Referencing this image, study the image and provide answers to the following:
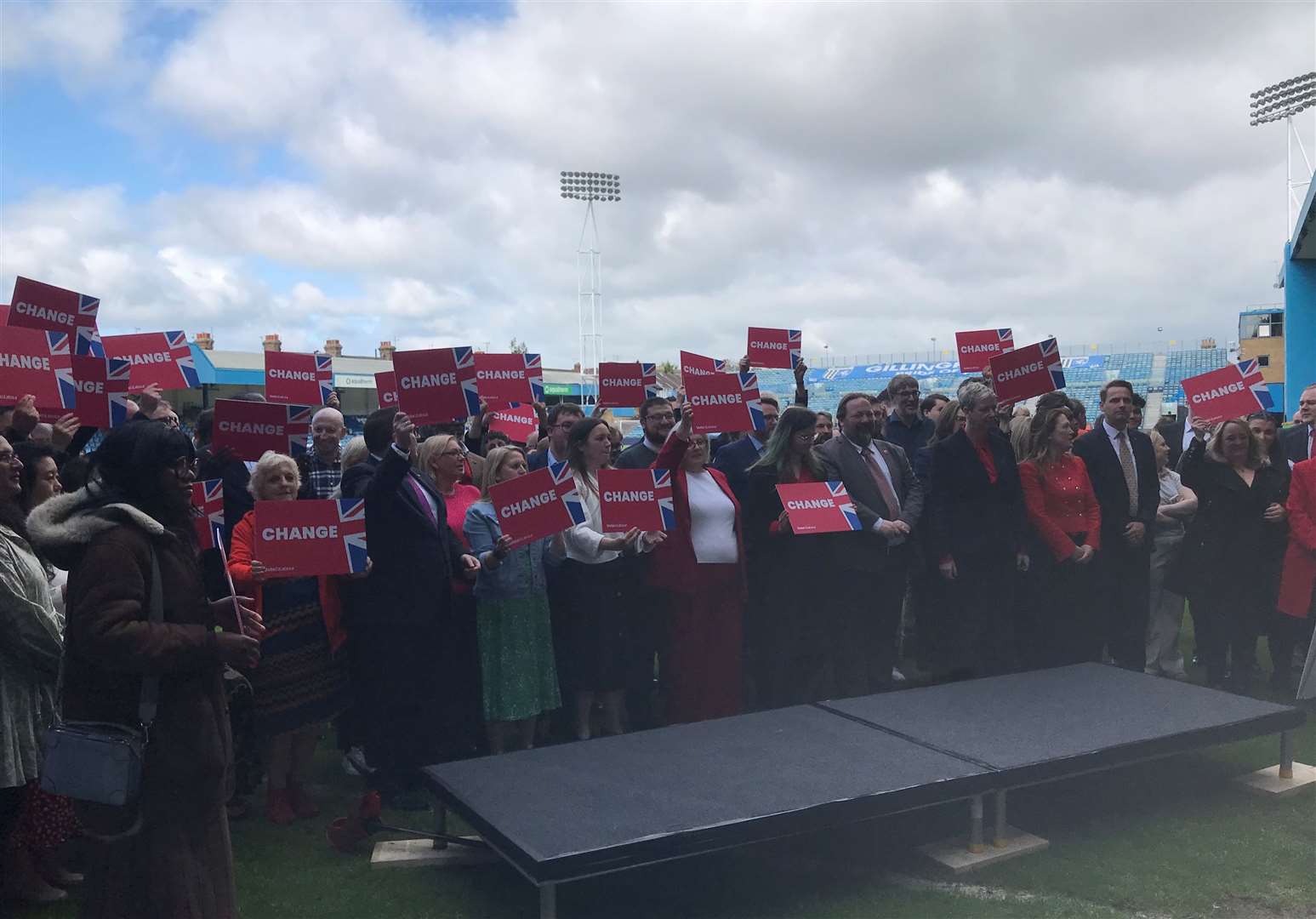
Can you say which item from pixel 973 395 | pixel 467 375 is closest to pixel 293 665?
pixel 467 375

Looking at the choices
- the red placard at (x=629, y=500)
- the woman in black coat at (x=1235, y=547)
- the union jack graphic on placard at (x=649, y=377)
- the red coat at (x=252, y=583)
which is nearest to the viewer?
the red coat at (x=252, y=583)

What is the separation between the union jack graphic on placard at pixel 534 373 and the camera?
8.62 meters

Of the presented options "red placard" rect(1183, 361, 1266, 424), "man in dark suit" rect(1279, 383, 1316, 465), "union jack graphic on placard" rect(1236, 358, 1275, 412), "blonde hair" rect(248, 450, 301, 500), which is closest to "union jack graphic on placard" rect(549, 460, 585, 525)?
"blonde hair" rect(248, 450, 301, 500)

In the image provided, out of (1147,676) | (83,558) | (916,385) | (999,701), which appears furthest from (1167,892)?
(916,385)

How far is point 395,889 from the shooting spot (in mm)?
4449

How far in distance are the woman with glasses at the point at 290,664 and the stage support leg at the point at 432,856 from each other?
831 mm

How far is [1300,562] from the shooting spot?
24.0ft

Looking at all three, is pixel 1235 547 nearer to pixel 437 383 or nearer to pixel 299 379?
pixel 437 383

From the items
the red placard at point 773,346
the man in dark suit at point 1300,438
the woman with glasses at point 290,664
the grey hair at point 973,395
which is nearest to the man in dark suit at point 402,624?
the woman with glasses at point 290,664

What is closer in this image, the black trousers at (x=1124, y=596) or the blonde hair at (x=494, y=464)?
the blonde hair at (x=494, y=464)

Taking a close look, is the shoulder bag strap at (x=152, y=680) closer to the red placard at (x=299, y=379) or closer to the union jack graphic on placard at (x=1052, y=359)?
the red placard at (x=299, y=379)

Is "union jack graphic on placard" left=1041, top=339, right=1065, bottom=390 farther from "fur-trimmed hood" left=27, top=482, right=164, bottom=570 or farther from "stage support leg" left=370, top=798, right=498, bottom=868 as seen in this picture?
"fur-trimmed hood" left=27, top=482, right=164, bottom=570

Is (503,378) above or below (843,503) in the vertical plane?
above

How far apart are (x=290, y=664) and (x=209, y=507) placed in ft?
2.89
